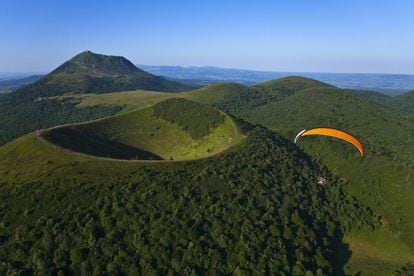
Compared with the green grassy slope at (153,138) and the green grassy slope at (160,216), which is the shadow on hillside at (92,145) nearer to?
the green grassy slope at (153,138)

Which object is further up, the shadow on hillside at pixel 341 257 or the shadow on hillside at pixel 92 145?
the shadow on hillside at pixel 92 145

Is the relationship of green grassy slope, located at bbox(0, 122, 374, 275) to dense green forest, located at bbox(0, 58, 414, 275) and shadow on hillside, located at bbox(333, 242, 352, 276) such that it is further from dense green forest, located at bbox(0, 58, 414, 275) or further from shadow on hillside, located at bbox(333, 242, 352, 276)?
shadow on hillside, located at bbox(333, 242, 352, 276)

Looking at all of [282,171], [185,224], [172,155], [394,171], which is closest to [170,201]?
[185,224]

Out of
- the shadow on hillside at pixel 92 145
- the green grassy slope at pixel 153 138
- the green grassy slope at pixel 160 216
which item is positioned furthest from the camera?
the green grassy slope at pixel 153 138

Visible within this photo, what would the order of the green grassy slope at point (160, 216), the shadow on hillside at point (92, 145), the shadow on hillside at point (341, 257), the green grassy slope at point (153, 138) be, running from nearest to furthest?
the green grassy slope at point (160, 216) < the shadow on hillside at point (341, 257) < the shadow on hillside at point (92, 145) < the green grassy slope at point (153, 138)

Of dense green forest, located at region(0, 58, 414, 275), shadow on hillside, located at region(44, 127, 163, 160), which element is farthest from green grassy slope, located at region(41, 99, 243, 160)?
dense green forest, located at region(0, 58, 414, 275)

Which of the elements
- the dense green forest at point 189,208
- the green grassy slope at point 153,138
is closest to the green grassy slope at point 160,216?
the dense green forest at point 189,208
